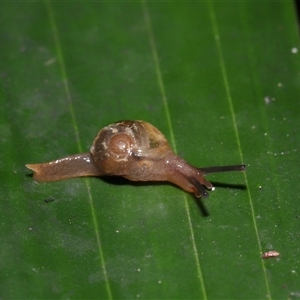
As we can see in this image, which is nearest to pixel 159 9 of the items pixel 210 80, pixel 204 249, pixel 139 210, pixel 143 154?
pixel 210 80

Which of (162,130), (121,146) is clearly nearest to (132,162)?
(121,146)

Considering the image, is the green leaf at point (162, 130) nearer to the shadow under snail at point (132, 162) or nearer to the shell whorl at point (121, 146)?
the shadow under snail at point (132, 162)

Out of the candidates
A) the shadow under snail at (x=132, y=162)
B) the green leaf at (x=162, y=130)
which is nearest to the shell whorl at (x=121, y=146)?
the shadow under snail at (x=132, y=162)

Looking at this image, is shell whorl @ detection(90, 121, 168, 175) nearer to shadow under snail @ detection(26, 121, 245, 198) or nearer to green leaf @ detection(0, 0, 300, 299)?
shadow under snail @ detection(26, 121, 245, 198)

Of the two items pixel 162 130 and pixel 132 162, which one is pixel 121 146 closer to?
pixel 132 162

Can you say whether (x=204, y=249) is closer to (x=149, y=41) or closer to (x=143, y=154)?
(x=143, y=154)

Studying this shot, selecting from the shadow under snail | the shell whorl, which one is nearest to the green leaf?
the shadow under snail
